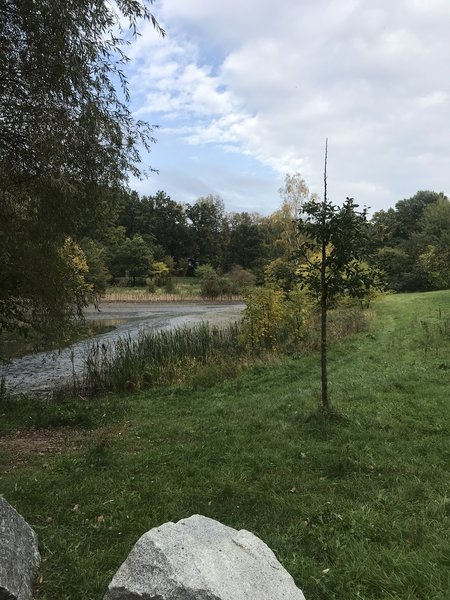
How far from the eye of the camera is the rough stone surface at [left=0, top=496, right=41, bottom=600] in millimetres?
2686

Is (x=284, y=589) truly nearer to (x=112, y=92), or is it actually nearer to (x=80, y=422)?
(x=112, y=92)

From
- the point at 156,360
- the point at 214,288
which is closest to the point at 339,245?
the point at 156,360

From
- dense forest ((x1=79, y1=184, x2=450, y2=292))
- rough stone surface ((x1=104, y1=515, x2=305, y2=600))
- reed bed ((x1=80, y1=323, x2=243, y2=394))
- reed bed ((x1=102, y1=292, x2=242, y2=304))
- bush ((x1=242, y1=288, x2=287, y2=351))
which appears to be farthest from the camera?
dense forest ((x1=79, y1=184, x2=450, y2=292))

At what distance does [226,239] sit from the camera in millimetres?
75938

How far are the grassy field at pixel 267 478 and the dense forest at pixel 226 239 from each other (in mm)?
37144

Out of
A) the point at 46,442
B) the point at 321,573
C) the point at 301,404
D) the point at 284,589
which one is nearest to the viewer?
the point at 284,589

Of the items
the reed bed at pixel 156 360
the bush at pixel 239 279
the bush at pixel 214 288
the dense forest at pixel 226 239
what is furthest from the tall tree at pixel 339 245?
the bush at pixel 239 279

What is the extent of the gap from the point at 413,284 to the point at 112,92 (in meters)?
49.9

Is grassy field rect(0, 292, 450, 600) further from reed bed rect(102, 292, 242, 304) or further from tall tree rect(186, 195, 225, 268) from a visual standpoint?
tall tree rect(186, 195, 225, 268)

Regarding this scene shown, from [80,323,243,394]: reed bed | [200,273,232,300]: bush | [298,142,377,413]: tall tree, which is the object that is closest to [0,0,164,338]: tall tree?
[298,142,377,413]: tall tree

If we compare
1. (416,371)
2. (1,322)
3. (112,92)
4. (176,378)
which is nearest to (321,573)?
(112,92)

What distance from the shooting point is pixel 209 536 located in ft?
9.19

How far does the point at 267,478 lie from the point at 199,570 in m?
2.68

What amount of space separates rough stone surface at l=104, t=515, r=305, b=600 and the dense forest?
42.5 metres
